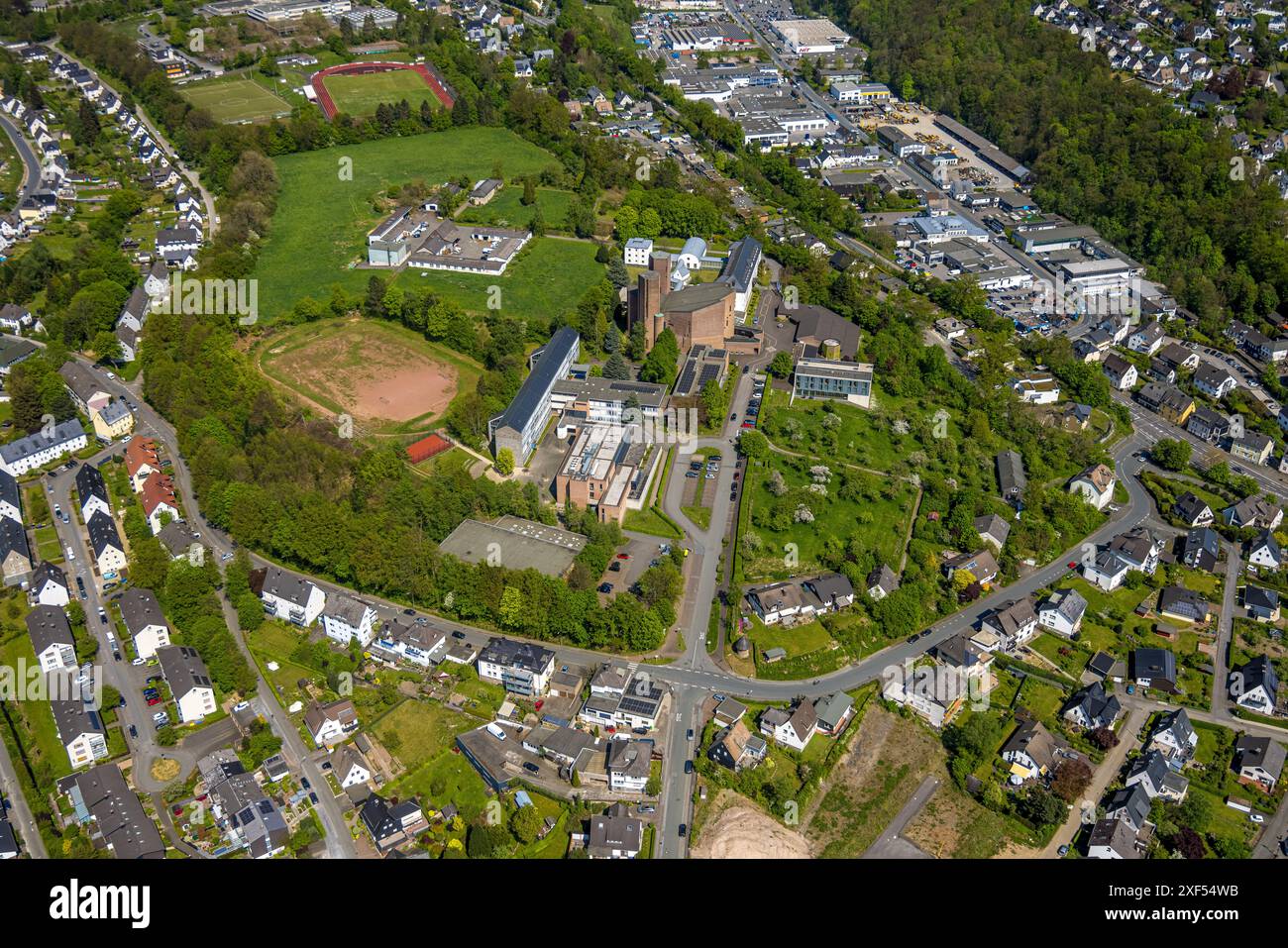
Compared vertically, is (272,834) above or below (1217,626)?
below

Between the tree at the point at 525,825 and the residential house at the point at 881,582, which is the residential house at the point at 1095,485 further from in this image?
the tree at the point at 525,825

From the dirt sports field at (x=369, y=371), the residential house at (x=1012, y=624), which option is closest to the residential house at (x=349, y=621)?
the dirt sports field at (x=369, y=371)

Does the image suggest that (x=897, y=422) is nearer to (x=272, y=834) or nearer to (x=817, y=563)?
(x=817, y=563)

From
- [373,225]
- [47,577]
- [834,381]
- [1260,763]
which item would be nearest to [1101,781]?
[1260,763]

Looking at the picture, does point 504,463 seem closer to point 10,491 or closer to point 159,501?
point 159,501

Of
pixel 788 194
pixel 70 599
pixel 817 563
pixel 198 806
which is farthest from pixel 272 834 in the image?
pixel 788 194

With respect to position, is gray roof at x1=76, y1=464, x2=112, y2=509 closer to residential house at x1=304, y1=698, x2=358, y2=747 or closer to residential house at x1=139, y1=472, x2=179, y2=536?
residential house at x1=139, y1=472, x2=179, y2=536
